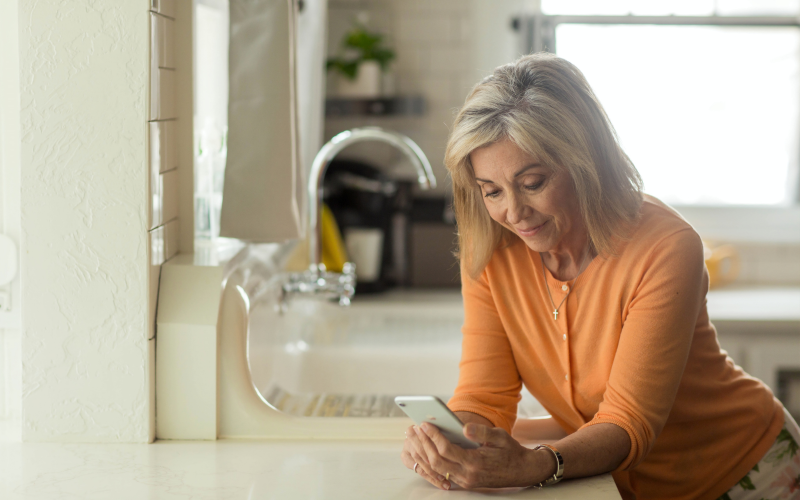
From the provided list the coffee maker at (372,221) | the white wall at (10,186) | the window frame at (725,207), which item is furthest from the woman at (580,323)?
the window frame at (725,207)

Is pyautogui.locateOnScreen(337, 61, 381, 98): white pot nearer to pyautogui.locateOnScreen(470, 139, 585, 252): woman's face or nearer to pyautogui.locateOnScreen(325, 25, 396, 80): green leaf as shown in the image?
pyautogui.locateOnScreen(325, 25, 396, 80): green leaf

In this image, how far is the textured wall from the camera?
3.52ft

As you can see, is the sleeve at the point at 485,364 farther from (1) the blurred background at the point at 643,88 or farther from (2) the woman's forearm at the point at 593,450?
(1) the blurred background at the point at 643,88

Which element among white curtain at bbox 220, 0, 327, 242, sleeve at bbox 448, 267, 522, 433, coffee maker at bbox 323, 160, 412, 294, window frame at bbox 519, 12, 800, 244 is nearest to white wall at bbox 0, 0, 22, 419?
white curtain at bbox 220, 0, 327, 242

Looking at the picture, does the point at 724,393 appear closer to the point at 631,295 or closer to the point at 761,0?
the point at 631,295

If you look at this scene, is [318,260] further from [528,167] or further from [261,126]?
[528,167]

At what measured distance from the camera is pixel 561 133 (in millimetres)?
961

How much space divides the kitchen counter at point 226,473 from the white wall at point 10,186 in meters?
0.10

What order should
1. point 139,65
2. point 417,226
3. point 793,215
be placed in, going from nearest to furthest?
point 139,65 < point 417,226 < point 793,215

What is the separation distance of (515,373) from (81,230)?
682 mm

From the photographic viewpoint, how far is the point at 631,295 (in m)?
1.00

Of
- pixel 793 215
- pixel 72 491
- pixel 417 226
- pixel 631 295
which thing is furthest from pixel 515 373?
pixel 793 215

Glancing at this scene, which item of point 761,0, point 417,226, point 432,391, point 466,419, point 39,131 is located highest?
point 761,0

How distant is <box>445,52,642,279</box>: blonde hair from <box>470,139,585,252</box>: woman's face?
0.01 meters
